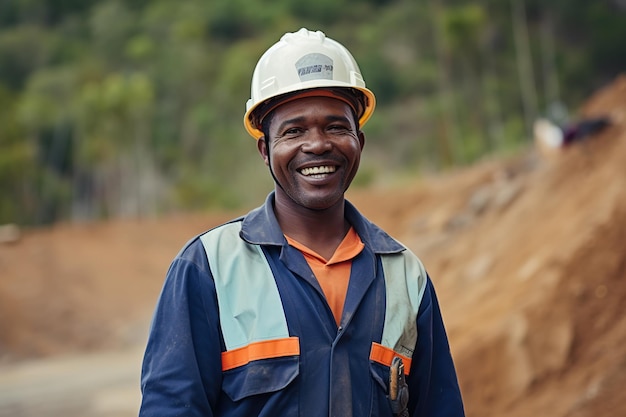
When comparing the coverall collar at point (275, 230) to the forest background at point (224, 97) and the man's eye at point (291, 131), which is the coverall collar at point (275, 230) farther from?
the forest background at point (224, 97)

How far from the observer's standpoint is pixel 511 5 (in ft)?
151

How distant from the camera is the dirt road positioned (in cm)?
1191

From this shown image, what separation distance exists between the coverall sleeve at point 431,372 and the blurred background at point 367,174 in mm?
3823

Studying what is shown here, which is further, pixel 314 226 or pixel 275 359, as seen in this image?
pixel 314 226

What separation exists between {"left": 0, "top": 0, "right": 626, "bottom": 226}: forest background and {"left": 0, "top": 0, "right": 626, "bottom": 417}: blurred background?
132 mm

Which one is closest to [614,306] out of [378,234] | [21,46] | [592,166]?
[592,166]

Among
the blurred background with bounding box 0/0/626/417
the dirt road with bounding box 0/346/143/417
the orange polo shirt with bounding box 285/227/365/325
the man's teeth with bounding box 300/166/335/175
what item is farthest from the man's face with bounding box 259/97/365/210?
the dirt road with bounding box 0/346/143/417

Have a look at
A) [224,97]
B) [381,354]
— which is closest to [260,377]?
[381,354]

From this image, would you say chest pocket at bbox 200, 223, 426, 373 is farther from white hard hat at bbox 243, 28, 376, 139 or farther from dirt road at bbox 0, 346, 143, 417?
dirt road at bbox 0, 346, 143, 417

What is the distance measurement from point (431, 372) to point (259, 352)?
52 cm

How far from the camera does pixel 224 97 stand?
143 ft

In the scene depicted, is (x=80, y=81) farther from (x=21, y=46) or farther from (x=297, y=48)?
(x=297, y=48)

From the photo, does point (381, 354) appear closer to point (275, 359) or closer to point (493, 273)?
point (275, 359)

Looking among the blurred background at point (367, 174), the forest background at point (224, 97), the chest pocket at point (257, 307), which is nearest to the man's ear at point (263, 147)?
the chest pocket at point (257, 307)
